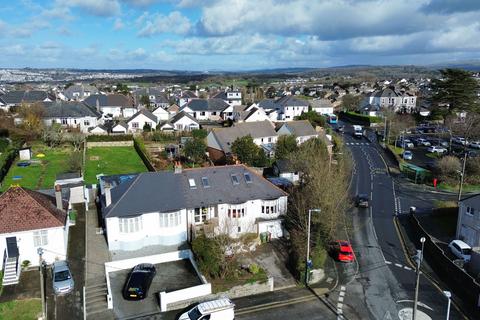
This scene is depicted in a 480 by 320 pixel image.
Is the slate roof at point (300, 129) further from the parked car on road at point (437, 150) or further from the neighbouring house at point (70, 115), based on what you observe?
the neighbouring house at point (70, 115)

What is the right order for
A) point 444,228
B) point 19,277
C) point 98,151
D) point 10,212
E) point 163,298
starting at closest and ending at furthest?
point 163,298, point 19,277, point 10,212, point 444,228, point 98,151

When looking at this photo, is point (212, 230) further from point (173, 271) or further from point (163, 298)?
point (163, 298)

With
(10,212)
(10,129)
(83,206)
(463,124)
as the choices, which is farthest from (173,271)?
(463,124)

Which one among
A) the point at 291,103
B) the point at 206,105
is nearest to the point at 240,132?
the point at 206,105

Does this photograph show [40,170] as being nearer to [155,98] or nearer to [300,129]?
[300,129]

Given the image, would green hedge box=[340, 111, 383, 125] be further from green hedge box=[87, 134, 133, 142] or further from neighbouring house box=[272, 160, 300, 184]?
green hedge box=[87, 134, 133, 142]

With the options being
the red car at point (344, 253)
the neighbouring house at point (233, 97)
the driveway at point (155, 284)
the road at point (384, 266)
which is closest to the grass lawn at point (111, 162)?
Answer: the driveway at point (155, 284)

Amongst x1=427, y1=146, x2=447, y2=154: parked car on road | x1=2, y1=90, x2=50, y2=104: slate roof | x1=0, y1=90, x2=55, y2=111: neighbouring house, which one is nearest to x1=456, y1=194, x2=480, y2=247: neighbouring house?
x1=427, y1=146, x2=447, y2=154: parked car on road
